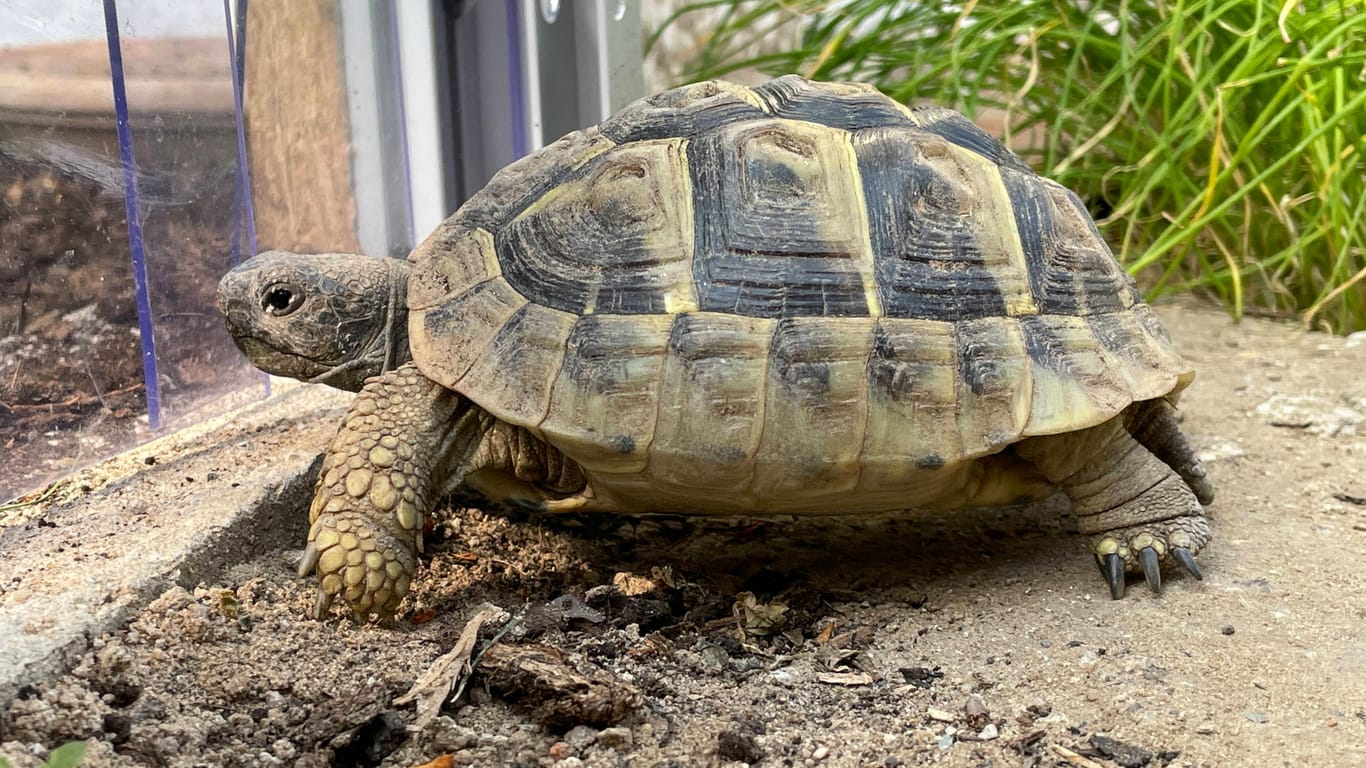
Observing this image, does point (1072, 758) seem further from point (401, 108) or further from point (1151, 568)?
point (401, 108)

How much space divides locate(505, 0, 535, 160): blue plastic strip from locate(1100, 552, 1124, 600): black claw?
310cm

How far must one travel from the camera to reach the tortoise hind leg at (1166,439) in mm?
2727

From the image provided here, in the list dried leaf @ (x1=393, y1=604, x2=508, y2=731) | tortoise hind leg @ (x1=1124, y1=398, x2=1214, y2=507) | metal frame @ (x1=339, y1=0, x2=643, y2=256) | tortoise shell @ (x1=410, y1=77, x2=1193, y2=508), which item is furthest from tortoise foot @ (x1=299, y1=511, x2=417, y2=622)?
metal frame @ (x1=339, y1=0, x2=643, y2=256)

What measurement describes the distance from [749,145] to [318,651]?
1.48m

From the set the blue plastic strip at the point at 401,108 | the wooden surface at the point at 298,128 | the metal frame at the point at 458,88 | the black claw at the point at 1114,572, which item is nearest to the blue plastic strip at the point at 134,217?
the wooden surface at the point at 298,128

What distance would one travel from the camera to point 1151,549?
237cm

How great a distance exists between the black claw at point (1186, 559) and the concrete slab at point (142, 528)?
2.19 meters

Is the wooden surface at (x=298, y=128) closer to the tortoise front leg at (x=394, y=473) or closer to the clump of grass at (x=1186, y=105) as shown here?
the tortoise front leg at (x=394, y=473)

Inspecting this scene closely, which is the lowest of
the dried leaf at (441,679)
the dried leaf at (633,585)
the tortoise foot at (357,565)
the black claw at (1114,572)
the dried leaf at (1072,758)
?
the black claw at (1114,572)

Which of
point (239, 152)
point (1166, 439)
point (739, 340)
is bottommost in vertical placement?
point (1166, 439)

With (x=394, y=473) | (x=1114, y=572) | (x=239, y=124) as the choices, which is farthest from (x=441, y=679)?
(x=239, y=124)

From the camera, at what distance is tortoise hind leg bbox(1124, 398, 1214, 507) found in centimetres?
273

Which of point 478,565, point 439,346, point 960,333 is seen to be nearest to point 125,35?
point 439,346

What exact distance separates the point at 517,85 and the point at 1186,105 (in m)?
2.99
